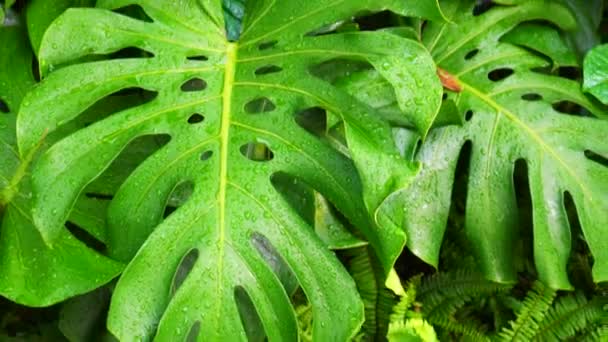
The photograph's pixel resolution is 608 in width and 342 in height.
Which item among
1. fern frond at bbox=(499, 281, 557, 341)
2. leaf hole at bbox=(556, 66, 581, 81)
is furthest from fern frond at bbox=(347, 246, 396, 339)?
leaf hole at bbox=(556, 66, 581, 81)

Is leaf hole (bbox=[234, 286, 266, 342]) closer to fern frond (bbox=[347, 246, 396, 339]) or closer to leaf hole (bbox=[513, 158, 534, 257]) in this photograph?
fern frond (bbox=[347, 246, 396, 339])

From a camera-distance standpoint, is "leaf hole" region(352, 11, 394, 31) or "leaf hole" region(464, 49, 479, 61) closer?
"leaf hole" region(464, 49, 479, 61)

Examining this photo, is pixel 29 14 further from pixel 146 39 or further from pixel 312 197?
pixel 312 197

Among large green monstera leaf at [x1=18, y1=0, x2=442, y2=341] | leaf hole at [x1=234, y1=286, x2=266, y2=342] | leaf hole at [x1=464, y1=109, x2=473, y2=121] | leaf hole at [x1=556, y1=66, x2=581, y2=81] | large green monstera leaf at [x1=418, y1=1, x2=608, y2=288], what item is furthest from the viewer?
leaf hole at [x1=556, y1=66, x2=581, y2=81]

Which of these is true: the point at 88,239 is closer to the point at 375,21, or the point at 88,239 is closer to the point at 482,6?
the point at 375,21

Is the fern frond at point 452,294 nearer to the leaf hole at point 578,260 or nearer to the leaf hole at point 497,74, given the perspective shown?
the leaf hole at point 578,260

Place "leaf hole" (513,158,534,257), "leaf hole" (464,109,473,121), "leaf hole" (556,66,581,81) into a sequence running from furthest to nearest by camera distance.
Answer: "leaf hole" (556,66,581,81)
"leaf hole" (513,158,534,257)
"leaf hole" (464,109,473,121)
